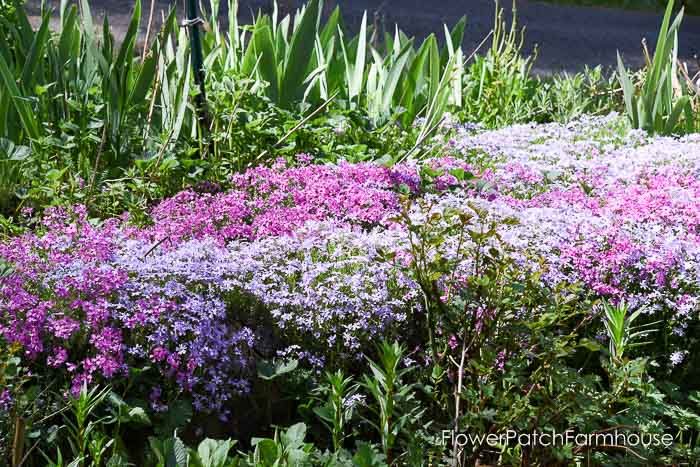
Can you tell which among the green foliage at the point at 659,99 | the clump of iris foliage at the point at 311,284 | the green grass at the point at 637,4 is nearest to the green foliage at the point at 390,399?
the clump of iris foliage at the point at 311,284

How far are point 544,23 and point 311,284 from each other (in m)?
11.3

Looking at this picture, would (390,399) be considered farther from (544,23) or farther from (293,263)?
(544,23)

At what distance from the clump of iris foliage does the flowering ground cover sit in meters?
0.01

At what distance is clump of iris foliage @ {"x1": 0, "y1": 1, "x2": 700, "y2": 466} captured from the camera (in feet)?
7.45

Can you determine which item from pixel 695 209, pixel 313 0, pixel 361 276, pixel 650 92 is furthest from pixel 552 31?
pixel 361 276

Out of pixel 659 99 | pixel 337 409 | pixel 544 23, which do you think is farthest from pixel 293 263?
pixel 544 23

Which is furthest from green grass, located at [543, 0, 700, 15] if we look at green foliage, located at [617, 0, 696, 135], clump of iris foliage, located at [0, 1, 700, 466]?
clump of iris foliage, located at [0, 1, 700, 466]

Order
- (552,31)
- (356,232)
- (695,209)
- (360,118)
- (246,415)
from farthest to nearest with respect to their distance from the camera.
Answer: (552,31)
(360,118)
(695,209)
(356,232)
(246,415)

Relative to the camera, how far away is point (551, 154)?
427 cm

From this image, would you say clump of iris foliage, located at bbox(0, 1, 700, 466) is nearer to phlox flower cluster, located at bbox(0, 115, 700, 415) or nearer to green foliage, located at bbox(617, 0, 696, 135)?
phlox flower cluster, located at bbox(0, 115, 700, 415)

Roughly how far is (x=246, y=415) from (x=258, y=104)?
234 centimetres

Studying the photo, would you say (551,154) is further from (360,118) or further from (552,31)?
(552,31)

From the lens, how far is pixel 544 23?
13.0 m

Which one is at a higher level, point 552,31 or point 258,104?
point 258,104
